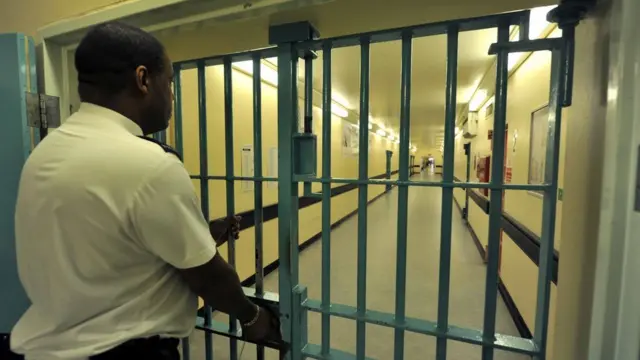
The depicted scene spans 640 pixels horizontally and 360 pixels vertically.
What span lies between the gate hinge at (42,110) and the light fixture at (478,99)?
15.7ft

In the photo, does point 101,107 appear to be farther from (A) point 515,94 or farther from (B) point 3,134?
(A) point 515,94

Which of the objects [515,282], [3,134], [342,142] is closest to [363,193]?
[3,134]

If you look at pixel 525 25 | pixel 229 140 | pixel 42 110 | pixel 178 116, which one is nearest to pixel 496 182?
pixel 525 25

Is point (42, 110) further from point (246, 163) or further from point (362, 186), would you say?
point (246, 163)

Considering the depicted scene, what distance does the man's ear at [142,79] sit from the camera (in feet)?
2.69

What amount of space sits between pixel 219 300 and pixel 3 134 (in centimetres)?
128

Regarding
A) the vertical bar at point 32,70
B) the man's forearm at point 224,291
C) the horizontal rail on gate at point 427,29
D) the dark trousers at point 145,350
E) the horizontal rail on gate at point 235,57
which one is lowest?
the dark trousers at point 145,350

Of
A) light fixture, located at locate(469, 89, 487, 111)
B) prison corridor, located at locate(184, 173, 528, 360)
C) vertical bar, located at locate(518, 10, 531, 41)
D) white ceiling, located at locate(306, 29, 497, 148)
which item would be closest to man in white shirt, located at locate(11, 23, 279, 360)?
→ vertical bar, located at locate(518, 10, 531, 41)

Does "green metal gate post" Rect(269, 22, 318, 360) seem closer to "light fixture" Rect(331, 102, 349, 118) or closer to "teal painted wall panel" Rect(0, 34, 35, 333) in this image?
"teal painted wall panel" Rect(0, 34, 35, 333)

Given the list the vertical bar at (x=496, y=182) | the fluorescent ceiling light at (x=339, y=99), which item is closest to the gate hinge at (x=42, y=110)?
the vertical bar at (x=496, y=182)

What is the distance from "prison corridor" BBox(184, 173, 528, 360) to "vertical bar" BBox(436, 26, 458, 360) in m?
1.42

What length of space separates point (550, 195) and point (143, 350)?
1.37m

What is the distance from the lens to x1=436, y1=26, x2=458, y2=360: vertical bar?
1.08 meters

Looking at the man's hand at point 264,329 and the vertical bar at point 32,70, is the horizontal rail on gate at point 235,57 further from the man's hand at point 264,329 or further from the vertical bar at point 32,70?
the man's hand at point 264,329
